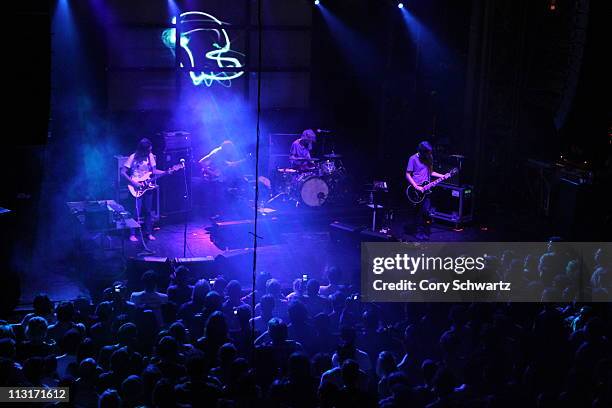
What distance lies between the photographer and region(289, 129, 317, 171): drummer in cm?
1400

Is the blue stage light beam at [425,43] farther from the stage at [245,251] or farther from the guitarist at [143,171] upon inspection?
the guitarist at [143,171]

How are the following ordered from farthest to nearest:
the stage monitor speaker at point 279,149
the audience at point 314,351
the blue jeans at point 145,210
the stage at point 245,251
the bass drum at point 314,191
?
1. the stage monitor speaker at point 279,149
2. the bass drum at point 314,191
3. the blue jeans at point 145,210
4. the stage at point 245,251
5. the audience at point 314,351

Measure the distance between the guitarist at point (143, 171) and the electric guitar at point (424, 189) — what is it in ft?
14.8

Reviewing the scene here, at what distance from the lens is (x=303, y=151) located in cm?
1423

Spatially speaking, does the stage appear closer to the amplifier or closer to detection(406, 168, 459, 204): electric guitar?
the amplifier

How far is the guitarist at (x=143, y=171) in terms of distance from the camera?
11641 mm

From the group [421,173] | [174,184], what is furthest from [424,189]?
[174,184]

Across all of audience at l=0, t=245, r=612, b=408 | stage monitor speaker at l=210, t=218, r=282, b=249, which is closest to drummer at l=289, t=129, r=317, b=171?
stage monitor speaker at l=210, t=218, r=282, b=249

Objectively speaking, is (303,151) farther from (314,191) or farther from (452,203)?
(452,203)

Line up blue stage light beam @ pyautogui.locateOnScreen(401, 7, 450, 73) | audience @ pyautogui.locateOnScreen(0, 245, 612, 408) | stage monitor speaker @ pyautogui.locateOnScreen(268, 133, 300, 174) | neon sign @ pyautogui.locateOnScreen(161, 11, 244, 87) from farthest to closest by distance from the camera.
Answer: blue stage light beam @ pyautogui.locateOnScreen(401, 7, 450, 73), stage monitor speaker @ pyautogui.locateOnScreen(268, 133, 300, 174), neon sign @ pyautogui.locateOnScreen(161, 11, 244, 87), audience @ pyautogui.locateOnScreen(0, 245, 612, 408)

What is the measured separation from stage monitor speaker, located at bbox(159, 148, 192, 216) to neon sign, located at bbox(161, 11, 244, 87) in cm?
197

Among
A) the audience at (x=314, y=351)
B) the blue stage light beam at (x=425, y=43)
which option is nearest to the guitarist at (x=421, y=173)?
the blue stage light beam at (x=425, y=43)

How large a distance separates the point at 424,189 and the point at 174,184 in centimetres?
457

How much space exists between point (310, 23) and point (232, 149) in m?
3.56
